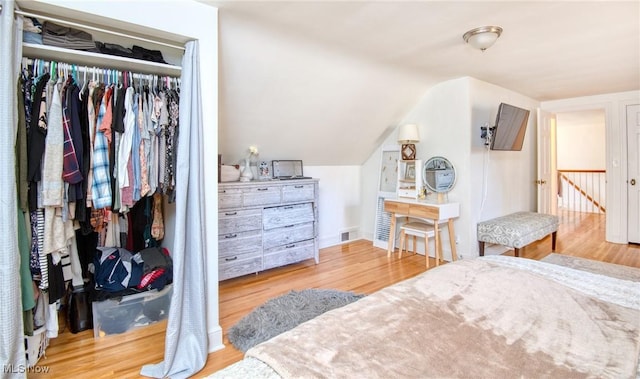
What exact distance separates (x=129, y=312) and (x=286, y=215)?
172 cm

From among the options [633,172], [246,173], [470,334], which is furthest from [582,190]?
[470,334]

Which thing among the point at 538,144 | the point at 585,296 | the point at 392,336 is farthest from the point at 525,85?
the point at 392,336

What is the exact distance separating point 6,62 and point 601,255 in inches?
229

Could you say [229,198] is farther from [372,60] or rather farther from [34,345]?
[372,60]

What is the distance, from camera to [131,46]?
223 cm

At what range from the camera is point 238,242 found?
10.5 ft

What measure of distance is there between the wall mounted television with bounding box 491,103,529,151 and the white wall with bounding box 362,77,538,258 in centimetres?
23

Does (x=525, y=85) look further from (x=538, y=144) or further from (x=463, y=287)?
(x=463, y=287)

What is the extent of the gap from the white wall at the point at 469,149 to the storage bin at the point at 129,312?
3.17 metres

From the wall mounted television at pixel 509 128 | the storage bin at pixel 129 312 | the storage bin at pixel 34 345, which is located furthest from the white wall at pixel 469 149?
the storage bin at pixel 34 345

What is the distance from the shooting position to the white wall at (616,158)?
456 cm

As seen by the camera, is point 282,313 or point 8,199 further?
point 282,313

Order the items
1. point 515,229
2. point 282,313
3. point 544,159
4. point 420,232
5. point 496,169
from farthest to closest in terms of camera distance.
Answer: point 544,159 → point 496,169 → point 420,232 → point 515,229 → point 282,313

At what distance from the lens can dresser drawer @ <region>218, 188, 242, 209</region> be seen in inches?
121
